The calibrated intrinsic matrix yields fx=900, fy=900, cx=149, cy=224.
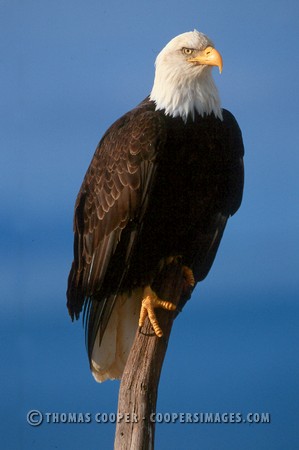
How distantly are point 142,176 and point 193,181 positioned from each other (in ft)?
0.91

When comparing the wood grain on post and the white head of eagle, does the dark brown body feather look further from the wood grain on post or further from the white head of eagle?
the wood grain on post

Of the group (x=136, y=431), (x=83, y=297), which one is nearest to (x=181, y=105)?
(x=83, y=297)

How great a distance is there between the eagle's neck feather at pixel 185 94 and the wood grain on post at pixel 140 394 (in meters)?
1.09

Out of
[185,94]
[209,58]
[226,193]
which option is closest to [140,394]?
[226,193]

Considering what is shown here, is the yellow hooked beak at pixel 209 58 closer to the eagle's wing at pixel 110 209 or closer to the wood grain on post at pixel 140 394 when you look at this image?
the eagle's wing at pixel 110 209

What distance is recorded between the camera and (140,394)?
3898mm

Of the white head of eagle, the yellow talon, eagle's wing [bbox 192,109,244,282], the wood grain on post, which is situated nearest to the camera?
the wood grain on post

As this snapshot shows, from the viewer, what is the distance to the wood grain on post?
3.86 meters

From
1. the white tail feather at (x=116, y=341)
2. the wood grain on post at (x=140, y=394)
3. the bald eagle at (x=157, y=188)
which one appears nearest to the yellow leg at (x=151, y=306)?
the bald eagle at (x=157, y=188)

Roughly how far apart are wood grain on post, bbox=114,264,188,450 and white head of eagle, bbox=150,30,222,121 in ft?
3.65

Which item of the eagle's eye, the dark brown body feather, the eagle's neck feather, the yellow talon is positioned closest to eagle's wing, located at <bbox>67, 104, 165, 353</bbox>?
the dark brown body feather

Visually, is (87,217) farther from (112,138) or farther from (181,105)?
(181,105)

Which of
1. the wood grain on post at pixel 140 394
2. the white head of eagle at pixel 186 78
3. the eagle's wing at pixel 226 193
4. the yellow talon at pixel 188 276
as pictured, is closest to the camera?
the wood grain on post at pixel 140 394

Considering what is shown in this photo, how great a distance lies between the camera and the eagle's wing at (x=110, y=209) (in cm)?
422
